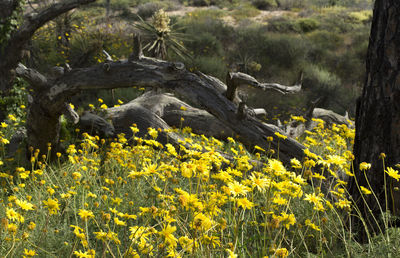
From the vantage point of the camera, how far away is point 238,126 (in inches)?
164

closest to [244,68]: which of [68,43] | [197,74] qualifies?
[68,43]

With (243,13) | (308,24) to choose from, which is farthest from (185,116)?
(243,13)

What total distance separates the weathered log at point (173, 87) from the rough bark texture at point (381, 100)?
124 cm

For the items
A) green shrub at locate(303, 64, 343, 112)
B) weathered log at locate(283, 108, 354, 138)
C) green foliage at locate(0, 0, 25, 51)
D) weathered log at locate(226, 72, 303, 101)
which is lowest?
green shrub at locate(303, 64, 343, 112)

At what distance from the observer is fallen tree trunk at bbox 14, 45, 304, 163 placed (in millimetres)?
4168

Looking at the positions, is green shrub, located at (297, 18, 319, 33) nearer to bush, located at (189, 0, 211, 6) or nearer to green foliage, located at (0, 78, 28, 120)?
bush, located at (189, 0, 211, 6)

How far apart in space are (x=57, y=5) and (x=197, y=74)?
2.83 meters

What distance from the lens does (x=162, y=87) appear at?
4.34 metres

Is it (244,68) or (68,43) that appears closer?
(68,43)

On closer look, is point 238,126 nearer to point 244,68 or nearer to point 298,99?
point 298,99

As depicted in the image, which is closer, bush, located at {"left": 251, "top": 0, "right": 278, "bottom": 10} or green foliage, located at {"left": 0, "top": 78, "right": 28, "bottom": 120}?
green foliage, located at {"left": 0, "top": 78, "right": 28, "bottom": 120}

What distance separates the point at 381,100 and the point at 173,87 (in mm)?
2180

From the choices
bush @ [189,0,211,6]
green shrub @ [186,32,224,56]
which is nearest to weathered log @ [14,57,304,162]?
green shrub @ [186,32,224,56]

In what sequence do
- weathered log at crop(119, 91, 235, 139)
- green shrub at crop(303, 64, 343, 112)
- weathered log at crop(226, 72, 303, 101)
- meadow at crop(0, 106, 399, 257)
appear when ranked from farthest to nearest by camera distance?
1. green shrub at crop(303, 64, 343, 112)
2. weathered log at crop(119, 91, 235, 139)
3. weathered log at crop(226, 72, 303, 101)
4. meadow at crop(0, 106, 399, 257)
